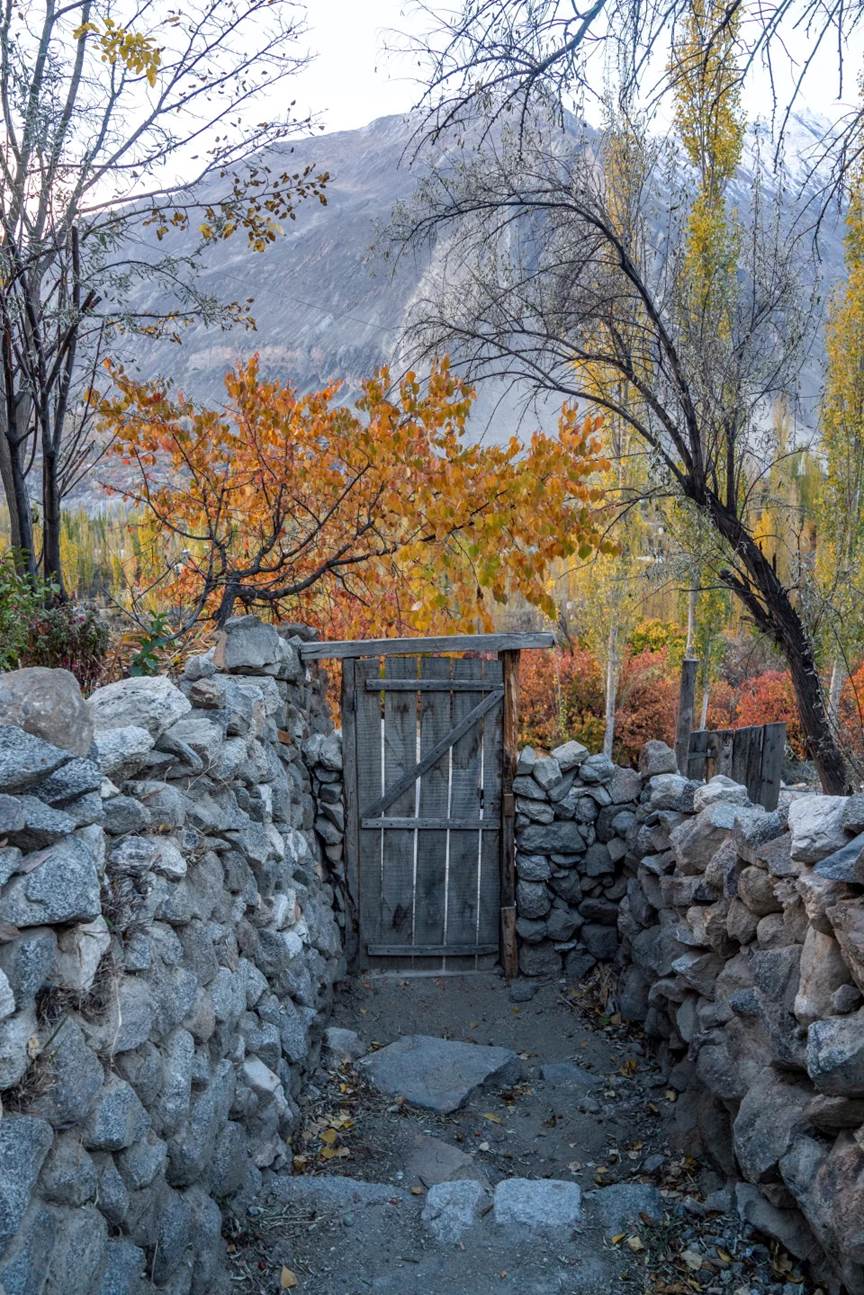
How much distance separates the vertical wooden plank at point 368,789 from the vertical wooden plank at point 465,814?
1.58 feet

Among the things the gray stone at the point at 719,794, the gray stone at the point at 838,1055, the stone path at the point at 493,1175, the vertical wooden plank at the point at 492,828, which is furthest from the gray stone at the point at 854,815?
the vertical wooden plank at the point at 492,828

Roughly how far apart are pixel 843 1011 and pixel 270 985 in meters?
2.48

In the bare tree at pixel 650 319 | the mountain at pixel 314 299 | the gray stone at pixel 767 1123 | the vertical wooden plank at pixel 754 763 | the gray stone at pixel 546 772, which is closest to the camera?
the gray stone at pixel 767 1123

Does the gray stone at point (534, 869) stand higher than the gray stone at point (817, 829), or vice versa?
the gray stone at point (817, 829)

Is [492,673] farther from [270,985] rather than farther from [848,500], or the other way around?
[848,500]

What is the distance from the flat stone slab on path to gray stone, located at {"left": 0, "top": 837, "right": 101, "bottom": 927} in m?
2.90

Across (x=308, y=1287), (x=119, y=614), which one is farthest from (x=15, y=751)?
(x=119, y=614)

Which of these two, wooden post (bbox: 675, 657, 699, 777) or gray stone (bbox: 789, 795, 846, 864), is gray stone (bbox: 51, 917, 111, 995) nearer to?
gray stone (bbox: 789, 795, 846, 864)

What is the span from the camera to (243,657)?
5.21 metres

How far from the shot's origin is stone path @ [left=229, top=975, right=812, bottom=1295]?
10.8 feet

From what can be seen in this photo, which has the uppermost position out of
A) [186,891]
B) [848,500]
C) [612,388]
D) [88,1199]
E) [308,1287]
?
[612,388]

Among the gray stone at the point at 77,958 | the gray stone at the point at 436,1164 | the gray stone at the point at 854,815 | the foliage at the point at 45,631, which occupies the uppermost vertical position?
the foliage at the point at 45,631

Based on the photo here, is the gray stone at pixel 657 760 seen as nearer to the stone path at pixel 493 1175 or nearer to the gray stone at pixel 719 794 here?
the gray stone at pixel 719 794

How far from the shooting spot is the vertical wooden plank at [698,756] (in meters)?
6.67
